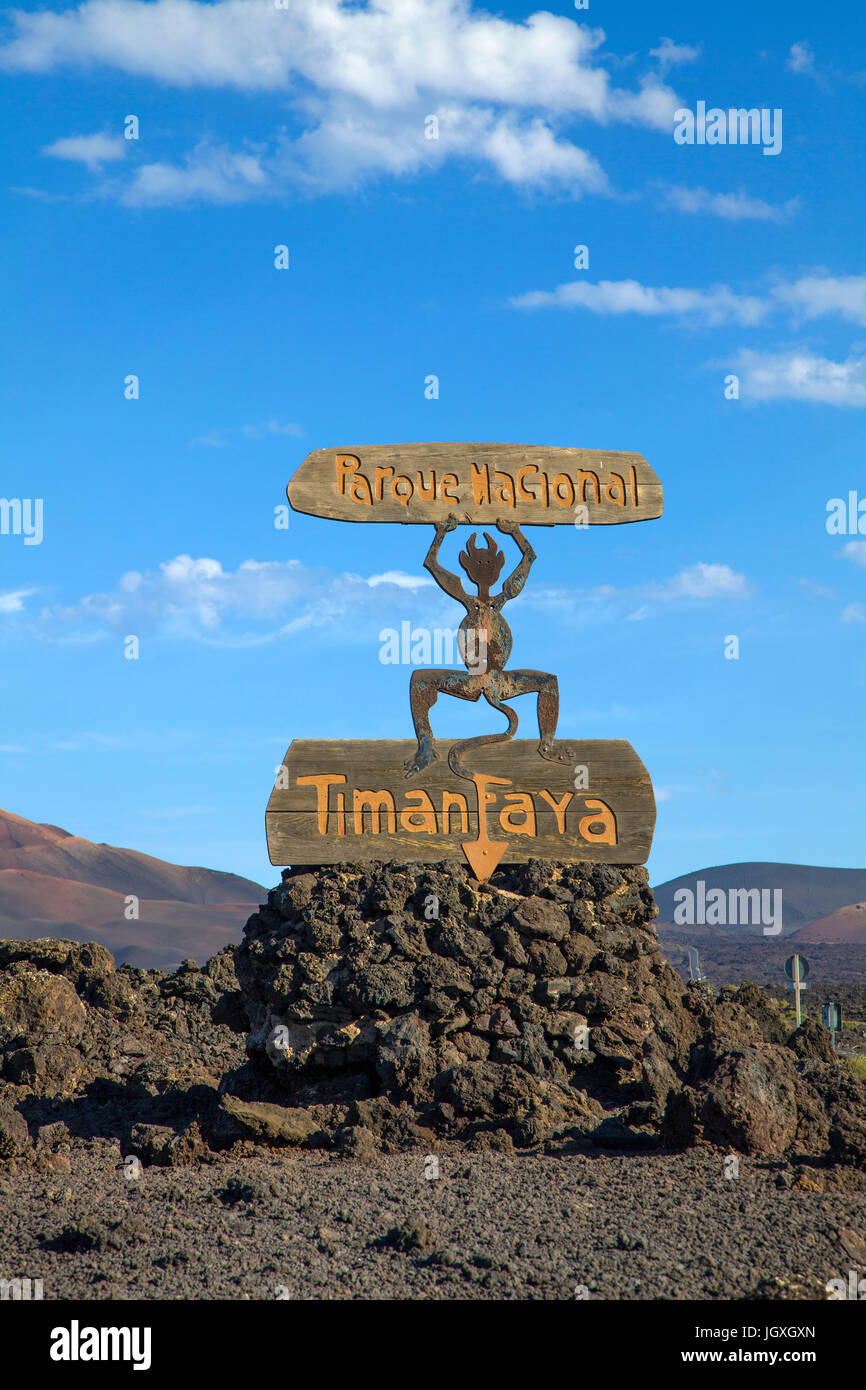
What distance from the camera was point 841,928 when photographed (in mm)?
68938

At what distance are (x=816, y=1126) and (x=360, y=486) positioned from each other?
5959mm

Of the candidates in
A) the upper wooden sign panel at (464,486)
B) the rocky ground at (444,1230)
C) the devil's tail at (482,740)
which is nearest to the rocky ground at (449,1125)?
the rocky ground at (444,1230)

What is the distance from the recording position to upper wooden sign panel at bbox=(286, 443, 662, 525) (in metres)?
9.59

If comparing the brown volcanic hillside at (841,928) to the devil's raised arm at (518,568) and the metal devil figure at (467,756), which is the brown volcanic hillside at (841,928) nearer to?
the metal devil figure at (467,756)

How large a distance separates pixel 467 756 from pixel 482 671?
74cm

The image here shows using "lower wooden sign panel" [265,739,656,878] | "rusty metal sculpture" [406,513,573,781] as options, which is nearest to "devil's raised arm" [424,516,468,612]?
"rusty metal sculpture" [406,513,573,781]

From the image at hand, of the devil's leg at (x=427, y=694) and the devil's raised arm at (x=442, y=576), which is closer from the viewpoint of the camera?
the devil's leg at (x=427, y=694)

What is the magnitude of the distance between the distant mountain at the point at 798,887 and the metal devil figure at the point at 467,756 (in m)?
62.5

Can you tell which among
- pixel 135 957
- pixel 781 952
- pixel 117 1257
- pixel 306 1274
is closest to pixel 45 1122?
pixel 117 1257

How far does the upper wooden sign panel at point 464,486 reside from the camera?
31.5 feet

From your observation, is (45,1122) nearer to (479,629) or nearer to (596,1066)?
(596,1066)

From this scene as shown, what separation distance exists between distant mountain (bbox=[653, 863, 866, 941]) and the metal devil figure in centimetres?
6254

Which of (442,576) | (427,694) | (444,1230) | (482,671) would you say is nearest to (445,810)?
(427,694)
